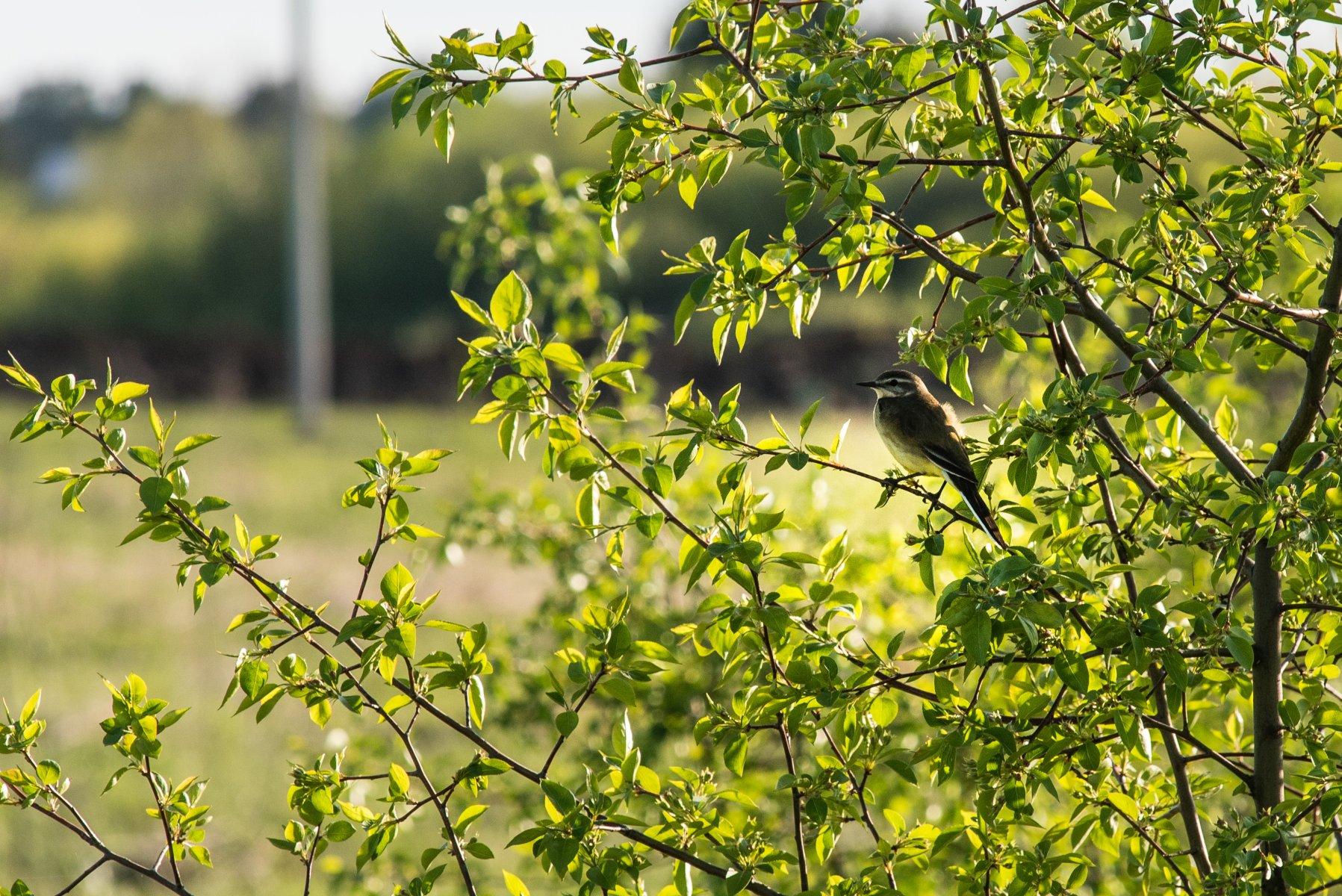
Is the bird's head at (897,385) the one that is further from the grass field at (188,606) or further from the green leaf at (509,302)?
the green leaf at (509,302)

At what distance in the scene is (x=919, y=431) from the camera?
140 inches

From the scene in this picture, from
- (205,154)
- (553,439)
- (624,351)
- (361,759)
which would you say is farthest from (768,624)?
(205,154)

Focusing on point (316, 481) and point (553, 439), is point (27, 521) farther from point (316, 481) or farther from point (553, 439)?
point (553, 439)

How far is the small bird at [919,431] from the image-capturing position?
126 inches

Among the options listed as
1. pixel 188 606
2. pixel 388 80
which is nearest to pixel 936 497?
pixel 388 80

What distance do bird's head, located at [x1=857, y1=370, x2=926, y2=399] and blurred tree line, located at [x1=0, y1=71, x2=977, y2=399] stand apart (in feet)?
45.6

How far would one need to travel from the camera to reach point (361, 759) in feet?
13.8

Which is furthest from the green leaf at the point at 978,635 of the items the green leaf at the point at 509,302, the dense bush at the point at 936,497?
the green leaf at the point at 509,302

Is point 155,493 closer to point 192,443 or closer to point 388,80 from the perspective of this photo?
point 192,443

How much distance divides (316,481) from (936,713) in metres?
14.5

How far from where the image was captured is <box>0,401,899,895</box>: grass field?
24.2ft

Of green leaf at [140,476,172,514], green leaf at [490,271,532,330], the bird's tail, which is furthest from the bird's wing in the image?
green leaf at [140,476,172,514]

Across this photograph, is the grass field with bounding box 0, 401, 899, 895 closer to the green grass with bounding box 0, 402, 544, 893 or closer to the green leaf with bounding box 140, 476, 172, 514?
the green grass with bounding box 0, 402, 544, 893

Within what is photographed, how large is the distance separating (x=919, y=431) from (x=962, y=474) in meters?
0.41
